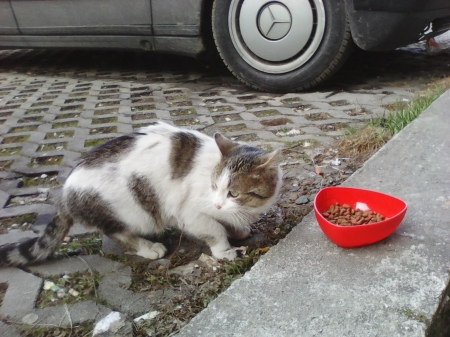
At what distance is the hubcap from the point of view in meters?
3.71

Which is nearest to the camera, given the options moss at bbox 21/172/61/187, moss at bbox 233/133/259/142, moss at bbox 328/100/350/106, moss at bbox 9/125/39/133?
moss at bbox 21/172/61/187

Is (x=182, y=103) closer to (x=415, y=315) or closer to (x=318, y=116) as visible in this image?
(x=318, y=116)

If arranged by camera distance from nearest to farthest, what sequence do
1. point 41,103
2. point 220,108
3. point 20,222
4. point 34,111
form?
point 20,222
point 220,108
point 34,111
point 41,103

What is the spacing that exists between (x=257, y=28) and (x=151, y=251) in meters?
2.52

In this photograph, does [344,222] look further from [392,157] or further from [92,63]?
[92,63]

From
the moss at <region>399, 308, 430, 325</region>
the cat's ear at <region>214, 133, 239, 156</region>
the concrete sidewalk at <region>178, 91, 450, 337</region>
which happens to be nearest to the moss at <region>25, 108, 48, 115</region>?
the cat's ear at <region>214, 133, 239, 156</region>

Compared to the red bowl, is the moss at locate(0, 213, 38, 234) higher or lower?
lower

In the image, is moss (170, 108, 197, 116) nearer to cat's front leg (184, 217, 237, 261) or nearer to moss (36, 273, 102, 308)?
cat's front leg (184, 217, 237, 261)

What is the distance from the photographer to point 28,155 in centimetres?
315

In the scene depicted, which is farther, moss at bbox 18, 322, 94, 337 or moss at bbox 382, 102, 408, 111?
moss at bbox 382, 102, 408, 111

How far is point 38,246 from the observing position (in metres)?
1.95

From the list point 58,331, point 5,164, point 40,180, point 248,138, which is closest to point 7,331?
point 58,331

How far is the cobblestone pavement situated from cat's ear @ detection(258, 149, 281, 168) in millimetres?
785

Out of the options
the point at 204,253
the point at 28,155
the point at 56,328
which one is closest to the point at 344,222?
the point at 204,253
